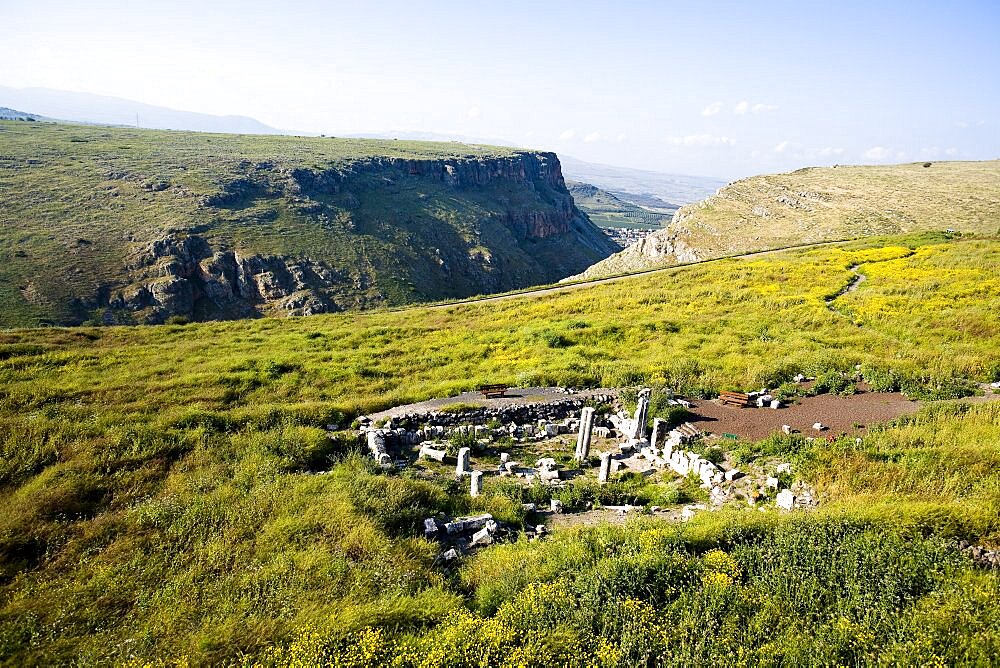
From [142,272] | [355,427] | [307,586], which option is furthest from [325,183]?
[307,586]

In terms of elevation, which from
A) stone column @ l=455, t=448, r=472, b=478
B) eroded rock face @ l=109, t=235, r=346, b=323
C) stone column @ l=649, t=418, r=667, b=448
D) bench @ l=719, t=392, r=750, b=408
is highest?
bench @ l=719, t=392, r=750, b=408

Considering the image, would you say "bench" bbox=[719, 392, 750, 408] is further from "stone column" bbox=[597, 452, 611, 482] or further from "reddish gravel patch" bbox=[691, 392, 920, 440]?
"stone column" bbox=[597, 452, 611, 482]

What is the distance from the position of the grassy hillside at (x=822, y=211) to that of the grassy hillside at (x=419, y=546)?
159ft

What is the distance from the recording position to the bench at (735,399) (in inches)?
615

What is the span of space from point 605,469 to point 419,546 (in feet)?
18.8

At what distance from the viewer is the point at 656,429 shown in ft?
46.3

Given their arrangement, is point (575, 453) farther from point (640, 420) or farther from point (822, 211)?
point (822, 211)

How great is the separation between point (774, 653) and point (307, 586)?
275 inches

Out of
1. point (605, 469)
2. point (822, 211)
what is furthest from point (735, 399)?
point (822, 211)

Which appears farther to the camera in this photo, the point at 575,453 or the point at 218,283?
the point at 218,283

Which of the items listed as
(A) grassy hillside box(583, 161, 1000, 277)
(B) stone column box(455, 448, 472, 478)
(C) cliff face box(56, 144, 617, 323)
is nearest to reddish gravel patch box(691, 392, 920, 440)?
(B) stone column box(455, 448, 472, 478)

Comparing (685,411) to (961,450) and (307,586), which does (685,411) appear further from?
(307,586)

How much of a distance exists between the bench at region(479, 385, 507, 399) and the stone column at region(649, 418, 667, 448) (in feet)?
18.0

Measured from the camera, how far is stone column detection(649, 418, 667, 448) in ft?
46.0
